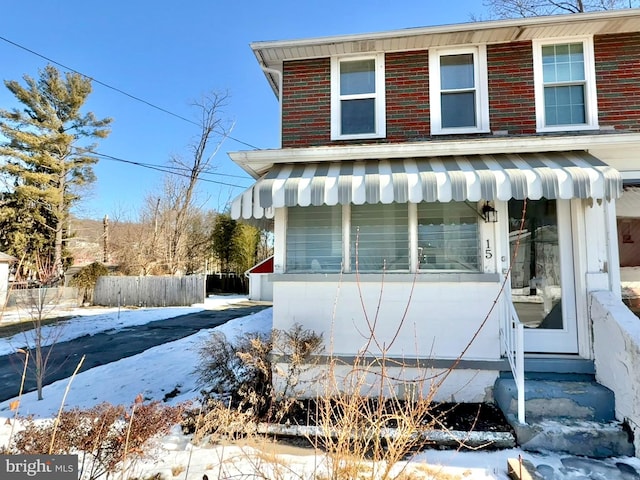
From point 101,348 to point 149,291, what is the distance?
14.3 meters

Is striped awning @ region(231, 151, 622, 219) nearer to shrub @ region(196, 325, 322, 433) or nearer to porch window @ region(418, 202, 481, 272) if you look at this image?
porch window @ region(418, 202, 481, 272)

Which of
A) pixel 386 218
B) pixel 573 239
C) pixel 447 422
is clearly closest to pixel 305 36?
pixel 386 218

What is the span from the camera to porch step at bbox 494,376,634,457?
473 centimetres

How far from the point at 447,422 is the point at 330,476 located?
11.3 ft

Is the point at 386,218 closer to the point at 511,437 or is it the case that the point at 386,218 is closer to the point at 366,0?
the point at 511,437

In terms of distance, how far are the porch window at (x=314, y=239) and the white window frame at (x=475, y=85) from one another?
2848 millimetres

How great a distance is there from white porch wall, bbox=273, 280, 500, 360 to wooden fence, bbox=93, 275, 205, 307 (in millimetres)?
21663

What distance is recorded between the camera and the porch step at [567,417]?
15.5ft

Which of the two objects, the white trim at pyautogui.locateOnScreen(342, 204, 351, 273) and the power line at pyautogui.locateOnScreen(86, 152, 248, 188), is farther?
the power line at pyautogui.locateOnScreen(86, 152, 248, 188)

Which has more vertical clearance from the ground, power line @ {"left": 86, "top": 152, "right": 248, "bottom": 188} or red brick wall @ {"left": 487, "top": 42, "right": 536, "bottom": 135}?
power line @ {"left": 86, "top": 152, "right": 248, "bottom": 188}

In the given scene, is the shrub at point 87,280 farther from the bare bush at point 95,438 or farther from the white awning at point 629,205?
the white awning at point 629,205

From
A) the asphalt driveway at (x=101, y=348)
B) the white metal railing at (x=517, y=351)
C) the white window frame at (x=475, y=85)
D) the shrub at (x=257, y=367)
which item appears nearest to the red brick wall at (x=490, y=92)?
the white window frame at (x=475, y=85)

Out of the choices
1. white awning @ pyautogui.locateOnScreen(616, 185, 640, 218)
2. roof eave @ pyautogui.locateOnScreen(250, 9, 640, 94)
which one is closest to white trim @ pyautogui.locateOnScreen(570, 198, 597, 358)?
roof eave @ pyautogui.locateOnScreen(250, 9, 640, 94)

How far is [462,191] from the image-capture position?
18.2 feet
